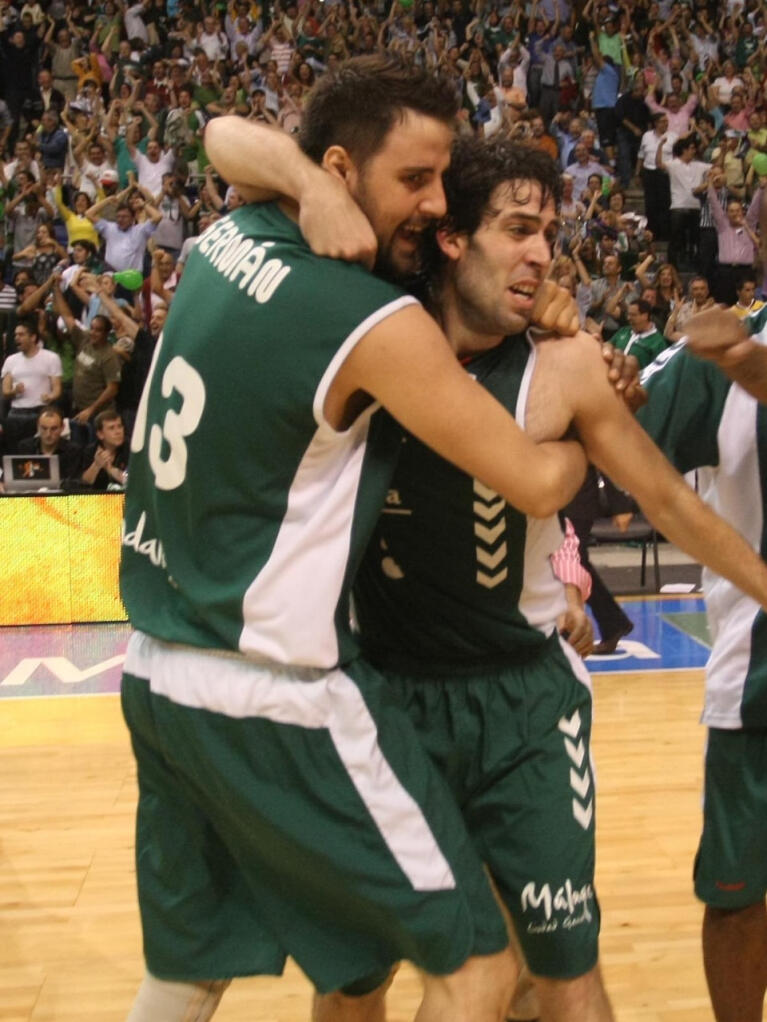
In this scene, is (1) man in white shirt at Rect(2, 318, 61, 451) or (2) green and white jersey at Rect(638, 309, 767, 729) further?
(1) man in white shirt at Rect(2, 318, 61, 451)

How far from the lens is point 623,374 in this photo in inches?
94.7

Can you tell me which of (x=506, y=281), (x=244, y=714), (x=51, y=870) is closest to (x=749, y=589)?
(x=506, y=281)

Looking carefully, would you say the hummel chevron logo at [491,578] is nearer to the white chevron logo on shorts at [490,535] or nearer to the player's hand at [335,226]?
the white chevron logo on shorts at [490,535]

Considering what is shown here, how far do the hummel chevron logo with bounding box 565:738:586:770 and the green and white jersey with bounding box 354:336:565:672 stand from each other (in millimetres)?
196

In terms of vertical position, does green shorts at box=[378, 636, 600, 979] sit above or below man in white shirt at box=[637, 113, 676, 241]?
above

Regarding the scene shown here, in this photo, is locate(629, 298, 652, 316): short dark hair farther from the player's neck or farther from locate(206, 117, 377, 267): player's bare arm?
locate(206, 117, 377, 267): player's bare arm

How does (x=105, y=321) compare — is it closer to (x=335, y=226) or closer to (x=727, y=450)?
(x=727, y=450)

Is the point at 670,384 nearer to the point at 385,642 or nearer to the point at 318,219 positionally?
the point at 385,642

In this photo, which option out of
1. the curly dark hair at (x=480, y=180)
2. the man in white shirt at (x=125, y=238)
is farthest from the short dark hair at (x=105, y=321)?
the curly dark hair at (x=480, y=180)

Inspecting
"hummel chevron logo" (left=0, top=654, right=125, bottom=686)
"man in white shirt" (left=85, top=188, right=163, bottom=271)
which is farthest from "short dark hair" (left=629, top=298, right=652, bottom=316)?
"hummel chevron logo" (left=0, top=654, right=125, bottom=686)

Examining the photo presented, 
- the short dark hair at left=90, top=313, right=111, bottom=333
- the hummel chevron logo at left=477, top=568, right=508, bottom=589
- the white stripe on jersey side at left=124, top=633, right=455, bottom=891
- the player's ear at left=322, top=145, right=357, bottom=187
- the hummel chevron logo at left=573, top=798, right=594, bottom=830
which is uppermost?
the player's ear at left=322, top=145, right=357, bottom=187

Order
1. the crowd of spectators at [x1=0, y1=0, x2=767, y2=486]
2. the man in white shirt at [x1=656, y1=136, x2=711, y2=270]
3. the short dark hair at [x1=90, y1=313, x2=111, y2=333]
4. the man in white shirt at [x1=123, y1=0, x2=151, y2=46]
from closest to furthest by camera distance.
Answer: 1. the short dark hair at [x1=90, y1=313, x2=111, y2=333]
2. the crowd of spectators at [x1=0, y1=0, x2=767, y2=486]
3. the man in white shirt at [x1=656, y1=136, x2=711, y2=270]
4. the man in white shirt at [x1=123, y1=0, x2=151, y2=46]

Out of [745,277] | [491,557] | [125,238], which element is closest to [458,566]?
[491,557]

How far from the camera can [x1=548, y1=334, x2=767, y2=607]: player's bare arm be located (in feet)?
7.57
